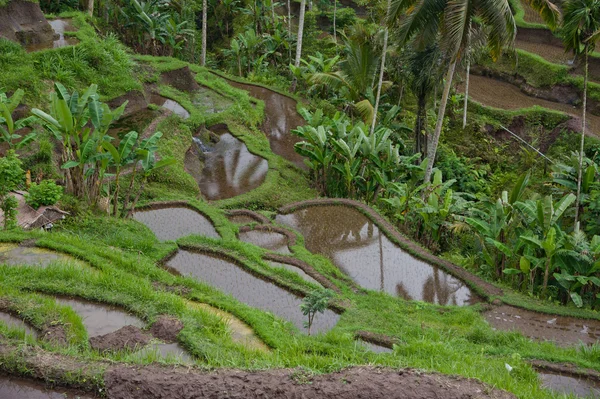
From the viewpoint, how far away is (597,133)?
19.0 metres

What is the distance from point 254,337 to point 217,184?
7.19m

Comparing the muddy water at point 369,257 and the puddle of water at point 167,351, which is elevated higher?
the puddle of water at point 167,351

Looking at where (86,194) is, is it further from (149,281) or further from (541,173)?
(541,173)

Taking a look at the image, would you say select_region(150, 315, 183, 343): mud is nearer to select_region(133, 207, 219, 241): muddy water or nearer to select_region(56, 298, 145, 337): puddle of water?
select_region(56, 298, 145, 337): puddle of water

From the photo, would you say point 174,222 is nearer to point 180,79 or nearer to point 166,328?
point 166,328

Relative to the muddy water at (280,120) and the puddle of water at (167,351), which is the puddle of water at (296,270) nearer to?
the puddle of water at (167,351)

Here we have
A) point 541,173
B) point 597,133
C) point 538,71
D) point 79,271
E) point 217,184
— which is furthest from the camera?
point 538,71

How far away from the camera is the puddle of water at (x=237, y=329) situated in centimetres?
628

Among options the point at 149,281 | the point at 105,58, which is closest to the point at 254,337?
the point at 149,281

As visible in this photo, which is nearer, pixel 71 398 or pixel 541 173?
pixel 71 398

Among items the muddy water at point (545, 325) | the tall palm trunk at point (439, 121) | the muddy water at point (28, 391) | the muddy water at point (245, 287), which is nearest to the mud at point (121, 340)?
the muddy water at point (28, 391)

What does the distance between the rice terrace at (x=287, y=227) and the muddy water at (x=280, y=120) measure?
0.27ft

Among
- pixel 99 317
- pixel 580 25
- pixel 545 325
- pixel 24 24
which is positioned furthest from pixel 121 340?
pixel 24 24

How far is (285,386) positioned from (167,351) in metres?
1.69
